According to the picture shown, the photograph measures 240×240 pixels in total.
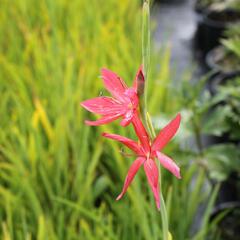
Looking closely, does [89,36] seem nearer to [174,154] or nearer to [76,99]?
[76,99]

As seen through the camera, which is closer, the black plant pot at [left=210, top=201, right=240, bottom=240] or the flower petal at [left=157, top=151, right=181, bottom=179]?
the flower petal at [left=157, top=151, right=181, bottom=179]

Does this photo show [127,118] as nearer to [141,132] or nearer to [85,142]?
[141,132]

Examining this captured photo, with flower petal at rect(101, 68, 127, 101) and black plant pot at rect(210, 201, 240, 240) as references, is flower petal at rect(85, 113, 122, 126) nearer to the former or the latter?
flower petal at rect(101, 68, 127, 101)

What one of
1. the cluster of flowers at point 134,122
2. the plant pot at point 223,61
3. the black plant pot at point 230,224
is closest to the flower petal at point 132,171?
the cluster of flowers at point 134,122

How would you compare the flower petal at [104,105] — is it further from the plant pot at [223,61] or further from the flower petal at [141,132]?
the plant pot at [223,61]

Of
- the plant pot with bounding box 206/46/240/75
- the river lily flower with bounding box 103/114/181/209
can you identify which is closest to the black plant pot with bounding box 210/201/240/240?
the river lily flower with bounding box 103/114/181/209

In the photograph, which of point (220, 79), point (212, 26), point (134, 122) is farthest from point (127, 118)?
point (212, 26)
